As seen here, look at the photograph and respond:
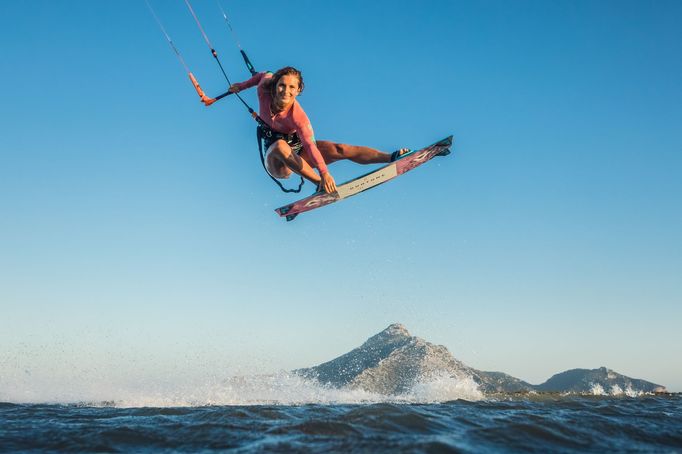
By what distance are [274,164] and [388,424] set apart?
7510mm

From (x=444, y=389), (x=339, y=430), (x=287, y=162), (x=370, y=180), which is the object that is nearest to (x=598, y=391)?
(x=444, y=389)

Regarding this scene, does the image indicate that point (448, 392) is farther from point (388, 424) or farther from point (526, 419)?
point (388, 424)

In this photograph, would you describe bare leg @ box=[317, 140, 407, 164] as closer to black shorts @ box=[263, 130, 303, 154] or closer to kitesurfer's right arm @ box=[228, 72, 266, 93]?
black shorts @ box=[263, 130, 303, 154]

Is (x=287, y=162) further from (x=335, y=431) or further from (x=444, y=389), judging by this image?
(x=444, y=389)

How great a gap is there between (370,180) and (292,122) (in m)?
3.12

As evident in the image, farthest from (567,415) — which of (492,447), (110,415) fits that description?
(110,415)

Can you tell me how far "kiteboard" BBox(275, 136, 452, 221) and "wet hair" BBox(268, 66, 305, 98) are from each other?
3.00 meters

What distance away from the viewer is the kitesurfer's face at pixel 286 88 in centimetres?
1043

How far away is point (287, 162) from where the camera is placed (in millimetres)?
10984

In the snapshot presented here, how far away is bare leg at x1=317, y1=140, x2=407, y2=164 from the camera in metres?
11.9

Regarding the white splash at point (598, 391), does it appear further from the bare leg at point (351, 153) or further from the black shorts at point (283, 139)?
the black shorts at point (283, 139)

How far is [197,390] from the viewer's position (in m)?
12.1

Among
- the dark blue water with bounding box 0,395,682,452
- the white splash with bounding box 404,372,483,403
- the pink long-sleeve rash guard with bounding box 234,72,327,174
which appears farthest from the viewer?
the white splash with bounding box 404,372,483,403

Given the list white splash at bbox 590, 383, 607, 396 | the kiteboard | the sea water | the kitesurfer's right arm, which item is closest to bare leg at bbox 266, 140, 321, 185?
the kiteboard
